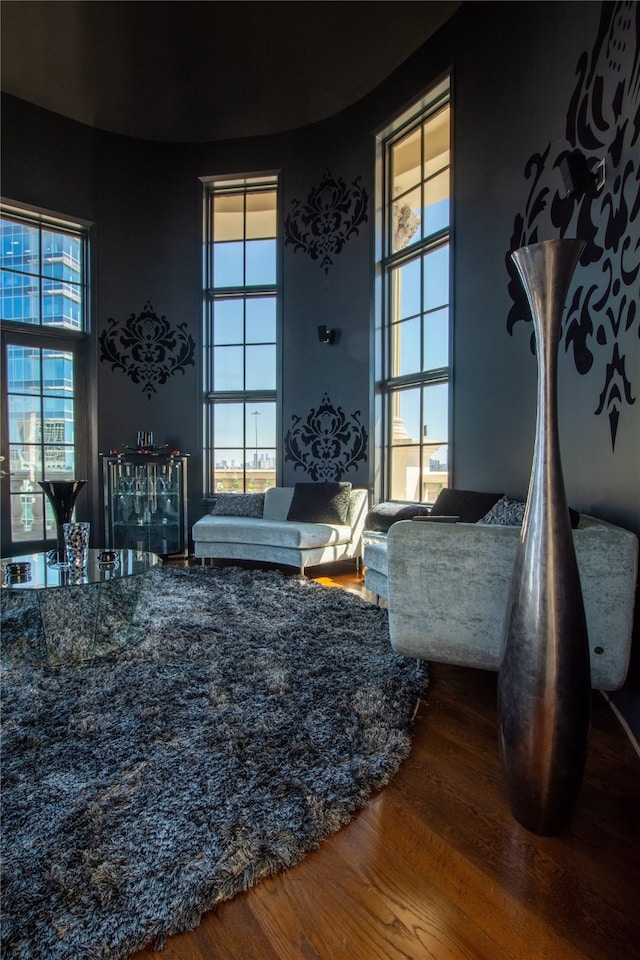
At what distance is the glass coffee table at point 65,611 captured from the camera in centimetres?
240

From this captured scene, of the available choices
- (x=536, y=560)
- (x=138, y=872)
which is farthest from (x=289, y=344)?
(x=138, y=872)

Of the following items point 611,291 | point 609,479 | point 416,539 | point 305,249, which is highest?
point 305,249

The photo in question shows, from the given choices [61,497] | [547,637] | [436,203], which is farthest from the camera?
[436,203]

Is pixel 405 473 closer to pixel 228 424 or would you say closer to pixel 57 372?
pixel 228 424

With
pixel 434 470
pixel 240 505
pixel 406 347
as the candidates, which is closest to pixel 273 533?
pixel 240 505

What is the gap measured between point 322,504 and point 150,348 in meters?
2.58

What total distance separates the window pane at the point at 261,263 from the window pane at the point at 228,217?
0.22 m

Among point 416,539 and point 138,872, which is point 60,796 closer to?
point 138,872

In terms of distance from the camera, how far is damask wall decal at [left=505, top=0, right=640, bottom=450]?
6.47ft

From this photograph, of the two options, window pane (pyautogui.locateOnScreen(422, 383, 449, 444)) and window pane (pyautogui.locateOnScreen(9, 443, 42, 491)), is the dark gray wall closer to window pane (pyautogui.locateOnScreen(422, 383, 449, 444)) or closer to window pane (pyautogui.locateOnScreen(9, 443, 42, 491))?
window pane (pyautogui.locateOnScreen(422, 383, 449, 444))

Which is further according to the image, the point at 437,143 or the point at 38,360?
the point at 38,360

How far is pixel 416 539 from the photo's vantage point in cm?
194

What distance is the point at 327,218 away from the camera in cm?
510

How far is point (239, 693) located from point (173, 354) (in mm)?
4250
